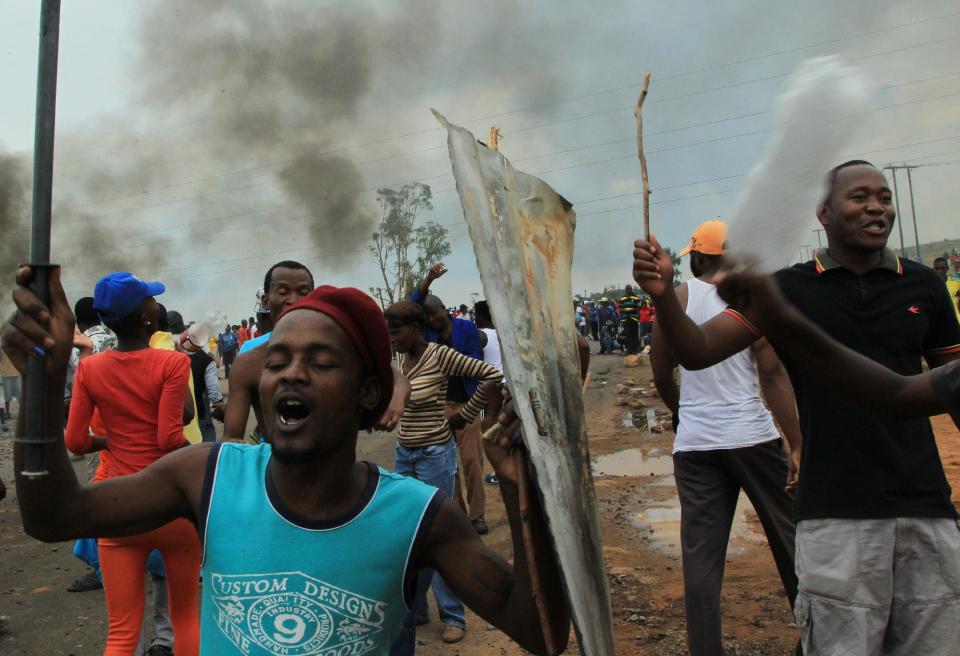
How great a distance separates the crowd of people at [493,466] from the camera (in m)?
1.74

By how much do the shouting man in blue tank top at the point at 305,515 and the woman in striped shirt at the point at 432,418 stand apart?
2.81m

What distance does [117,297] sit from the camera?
3562 millimetres

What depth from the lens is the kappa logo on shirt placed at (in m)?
1.73

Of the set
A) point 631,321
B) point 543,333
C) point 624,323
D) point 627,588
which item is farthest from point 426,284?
point 624,323

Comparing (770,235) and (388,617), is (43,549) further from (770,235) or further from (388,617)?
(770,235)

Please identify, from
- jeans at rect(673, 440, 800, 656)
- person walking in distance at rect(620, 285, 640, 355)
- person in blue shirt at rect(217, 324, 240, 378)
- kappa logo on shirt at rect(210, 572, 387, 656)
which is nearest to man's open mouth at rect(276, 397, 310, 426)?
kappa logo on shirt at rect(210, 572, 387, 656)

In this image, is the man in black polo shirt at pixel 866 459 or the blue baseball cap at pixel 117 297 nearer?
the man in black polo shirt at pixel 866 459

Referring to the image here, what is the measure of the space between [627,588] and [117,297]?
3.47 metres

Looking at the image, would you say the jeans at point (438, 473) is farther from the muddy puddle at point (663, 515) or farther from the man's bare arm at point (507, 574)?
the man's bare arm at point (507, 574)

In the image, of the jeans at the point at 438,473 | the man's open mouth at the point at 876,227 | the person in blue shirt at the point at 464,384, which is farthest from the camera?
the person in blue shirt at the point at 464,384

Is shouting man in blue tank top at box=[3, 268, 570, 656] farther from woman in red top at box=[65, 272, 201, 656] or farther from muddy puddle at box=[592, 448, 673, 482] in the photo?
muddy puddle at box=[592, 448, 673, 482]

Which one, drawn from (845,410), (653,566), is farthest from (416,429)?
(845,410)

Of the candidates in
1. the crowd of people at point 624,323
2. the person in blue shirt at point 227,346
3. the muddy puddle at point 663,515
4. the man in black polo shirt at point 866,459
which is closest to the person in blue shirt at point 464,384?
the muddy puddle at point 663,515

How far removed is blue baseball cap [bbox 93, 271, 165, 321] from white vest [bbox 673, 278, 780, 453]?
8.04 feet
